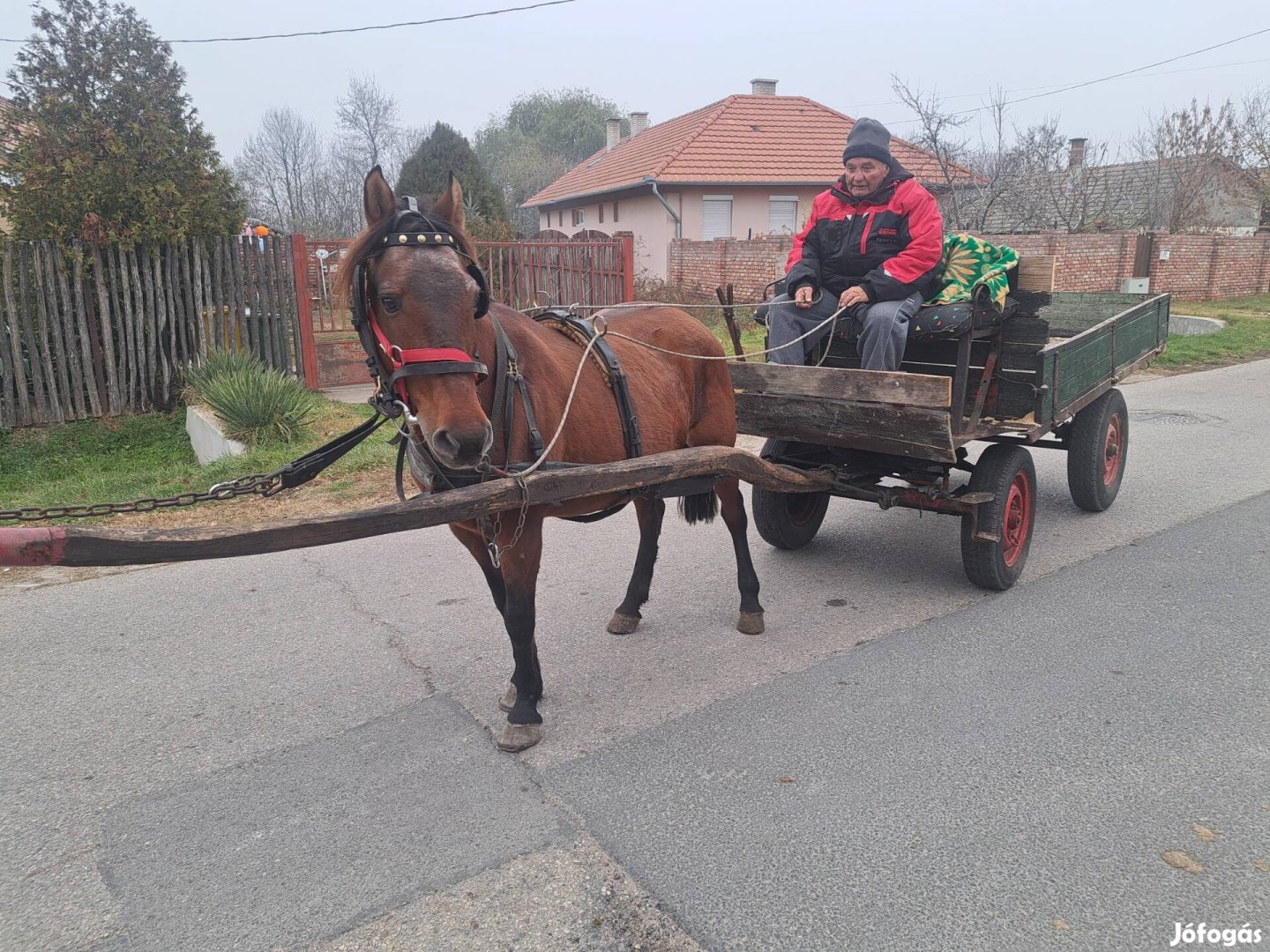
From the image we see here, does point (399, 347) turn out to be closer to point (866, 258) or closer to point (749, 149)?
point (866, 258)

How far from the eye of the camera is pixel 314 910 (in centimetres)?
251

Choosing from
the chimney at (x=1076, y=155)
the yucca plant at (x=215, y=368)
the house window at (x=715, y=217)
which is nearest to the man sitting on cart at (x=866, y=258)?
the yucca plant at (x=215, y=368)

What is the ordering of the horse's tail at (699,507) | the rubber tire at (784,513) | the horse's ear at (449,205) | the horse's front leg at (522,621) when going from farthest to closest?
the rubber tire at (784,513), the horse's tail at (699,507), the horse's front leg at (522,621), the horse's ear at (449,205)

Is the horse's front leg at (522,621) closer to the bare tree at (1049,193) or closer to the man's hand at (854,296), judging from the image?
the man's hand at (854,296)

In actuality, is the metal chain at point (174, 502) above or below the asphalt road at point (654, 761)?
above

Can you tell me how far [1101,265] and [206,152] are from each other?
57.3 feet

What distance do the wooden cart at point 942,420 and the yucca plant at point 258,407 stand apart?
5186 mm

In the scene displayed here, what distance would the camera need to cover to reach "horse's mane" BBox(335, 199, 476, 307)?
2.75 m

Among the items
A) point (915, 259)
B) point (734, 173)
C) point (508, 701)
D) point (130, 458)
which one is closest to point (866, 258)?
point (915, 259)

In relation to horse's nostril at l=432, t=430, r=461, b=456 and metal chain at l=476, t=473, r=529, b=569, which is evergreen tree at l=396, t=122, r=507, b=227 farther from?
horse's nostril at l=432, t=430, r=461, b=456

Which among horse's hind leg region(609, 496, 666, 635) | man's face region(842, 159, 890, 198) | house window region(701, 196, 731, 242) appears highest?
house window region(701, 196, 731, 242)

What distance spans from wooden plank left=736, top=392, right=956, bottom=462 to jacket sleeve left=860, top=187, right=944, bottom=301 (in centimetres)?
73

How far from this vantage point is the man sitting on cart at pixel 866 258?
Result: 15.4ft

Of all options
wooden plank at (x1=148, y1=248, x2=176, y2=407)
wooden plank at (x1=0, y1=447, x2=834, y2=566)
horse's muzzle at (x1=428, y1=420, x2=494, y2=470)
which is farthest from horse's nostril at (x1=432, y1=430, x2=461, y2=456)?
wooden plank at (x1=148, y1=248, x2=176, y2=407)
